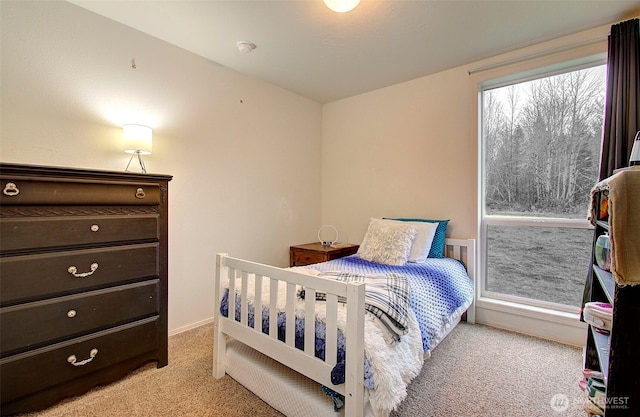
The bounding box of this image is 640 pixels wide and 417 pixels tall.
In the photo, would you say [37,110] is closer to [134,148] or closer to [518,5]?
[134,148]

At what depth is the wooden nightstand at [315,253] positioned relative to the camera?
3.08m

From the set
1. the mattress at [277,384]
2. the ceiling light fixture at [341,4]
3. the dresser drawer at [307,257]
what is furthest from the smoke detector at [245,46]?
the mattress at [277,384]

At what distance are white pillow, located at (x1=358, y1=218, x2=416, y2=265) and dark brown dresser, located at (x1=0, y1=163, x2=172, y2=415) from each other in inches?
67.0

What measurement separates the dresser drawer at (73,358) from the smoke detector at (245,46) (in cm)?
220

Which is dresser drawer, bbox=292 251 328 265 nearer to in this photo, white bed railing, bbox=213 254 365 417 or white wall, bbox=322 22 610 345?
white wall, bbox=322 22 610 345

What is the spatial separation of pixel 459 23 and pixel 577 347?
262cm

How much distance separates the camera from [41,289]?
1.48 m

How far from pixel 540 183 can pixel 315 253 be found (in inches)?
86.5

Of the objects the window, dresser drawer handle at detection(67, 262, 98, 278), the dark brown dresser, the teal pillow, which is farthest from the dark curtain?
dresser drawer handle at detection(67, 262, 98, 278)

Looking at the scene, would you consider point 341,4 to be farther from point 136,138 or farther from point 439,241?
point 439,241

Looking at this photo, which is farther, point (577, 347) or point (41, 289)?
point (577, 347)

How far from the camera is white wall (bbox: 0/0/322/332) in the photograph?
1.84 metres

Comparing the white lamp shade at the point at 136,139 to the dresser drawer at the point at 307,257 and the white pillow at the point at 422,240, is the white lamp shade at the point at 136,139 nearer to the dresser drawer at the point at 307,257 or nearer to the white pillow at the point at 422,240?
the dresser drawer at the point at 307,257

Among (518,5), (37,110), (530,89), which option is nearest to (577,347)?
(530,89)
